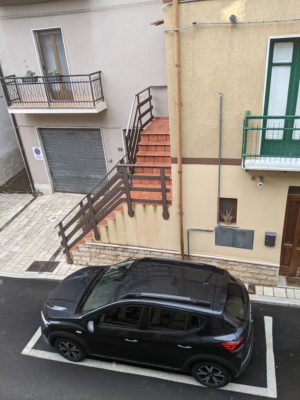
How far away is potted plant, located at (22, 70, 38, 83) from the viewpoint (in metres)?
10.7

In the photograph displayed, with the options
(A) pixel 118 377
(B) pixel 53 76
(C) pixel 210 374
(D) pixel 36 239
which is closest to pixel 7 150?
(B) pixel 53 76

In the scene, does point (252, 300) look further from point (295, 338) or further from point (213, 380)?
point (213, 380)

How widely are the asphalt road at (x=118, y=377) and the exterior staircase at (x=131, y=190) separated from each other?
273 cm

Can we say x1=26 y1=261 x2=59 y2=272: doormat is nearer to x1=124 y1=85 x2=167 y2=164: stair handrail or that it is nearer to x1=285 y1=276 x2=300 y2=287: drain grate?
x1=124 y1=85 x2=167 y2=164: stair handrail

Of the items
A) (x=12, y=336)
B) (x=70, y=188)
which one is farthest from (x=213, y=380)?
(x=70, y=188)

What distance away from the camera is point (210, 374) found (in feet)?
18.8

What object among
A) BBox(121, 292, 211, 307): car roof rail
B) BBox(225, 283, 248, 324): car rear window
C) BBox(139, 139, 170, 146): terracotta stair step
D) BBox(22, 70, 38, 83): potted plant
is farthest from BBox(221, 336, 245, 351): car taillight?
BBox(22, 70, 38, 83): potted plant

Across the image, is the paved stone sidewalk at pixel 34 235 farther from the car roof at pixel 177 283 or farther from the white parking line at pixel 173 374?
the car roof at pixel 177 283

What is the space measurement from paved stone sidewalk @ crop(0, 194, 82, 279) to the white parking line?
2532 millimetres

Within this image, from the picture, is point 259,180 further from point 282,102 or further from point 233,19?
point 233,19

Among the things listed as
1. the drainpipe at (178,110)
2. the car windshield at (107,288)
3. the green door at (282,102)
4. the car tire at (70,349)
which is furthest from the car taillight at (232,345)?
the green door at (282,102)

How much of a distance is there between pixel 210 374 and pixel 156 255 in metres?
3.36

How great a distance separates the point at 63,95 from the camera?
36.9 ft

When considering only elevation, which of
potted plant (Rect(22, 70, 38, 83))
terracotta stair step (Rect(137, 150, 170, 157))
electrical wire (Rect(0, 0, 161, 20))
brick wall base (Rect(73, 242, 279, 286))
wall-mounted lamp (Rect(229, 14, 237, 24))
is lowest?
brick wall base (Rect(73, 242, 279, 286))
